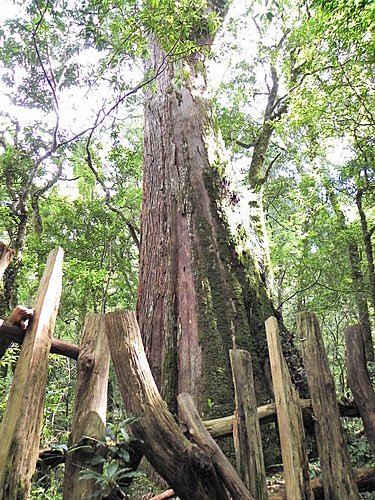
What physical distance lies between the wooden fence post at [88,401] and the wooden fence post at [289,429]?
0.93 meters

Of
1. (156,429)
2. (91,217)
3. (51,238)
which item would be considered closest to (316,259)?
(91,217)

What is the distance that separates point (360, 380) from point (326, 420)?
0.43m

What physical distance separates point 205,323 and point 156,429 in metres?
1.81

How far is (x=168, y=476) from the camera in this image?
1.73m

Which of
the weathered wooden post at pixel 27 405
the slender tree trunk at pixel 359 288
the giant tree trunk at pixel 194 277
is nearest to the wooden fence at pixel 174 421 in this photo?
the weathered wooden post at pixel 27 405

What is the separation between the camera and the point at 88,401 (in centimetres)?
188

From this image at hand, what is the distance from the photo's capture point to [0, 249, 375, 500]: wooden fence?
170cm

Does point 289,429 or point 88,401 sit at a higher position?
point 88,401

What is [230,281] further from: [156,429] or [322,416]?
[156,429]

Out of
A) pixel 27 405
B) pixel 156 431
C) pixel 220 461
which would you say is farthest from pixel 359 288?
pixel 27 405

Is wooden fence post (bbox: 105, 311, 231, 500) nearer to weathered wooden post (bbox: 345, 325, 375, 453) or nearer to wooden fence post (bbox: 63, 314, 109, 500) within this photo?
wooden fence post (bbox: 63, 314, 109, 500)

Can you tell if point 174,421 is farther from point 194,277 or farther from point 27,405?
point 194,277

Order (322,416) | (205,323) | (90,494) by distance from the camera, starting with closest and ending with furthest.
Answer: (90,494) < (322,416) < (205,323)

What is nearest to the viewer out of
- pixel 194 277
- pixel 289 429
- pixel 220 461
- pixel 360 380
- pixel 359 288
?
pixel 220 461
